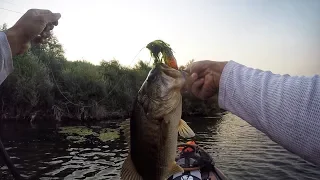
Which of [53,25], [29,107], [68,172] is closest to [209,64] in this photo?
[53,25]

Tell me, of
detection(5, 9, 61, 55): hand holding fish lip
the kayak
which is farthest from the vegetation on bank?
detection(5, 9, 61, 55): hand holding fish lip

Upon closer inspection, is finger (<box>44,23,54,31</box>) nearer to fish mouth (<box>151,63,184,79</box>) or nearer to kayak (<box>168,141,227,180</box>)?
fish mouth (<box>151,63,184,79</box>)

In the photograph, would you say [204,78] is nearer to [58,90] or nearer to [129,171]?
[129,171]

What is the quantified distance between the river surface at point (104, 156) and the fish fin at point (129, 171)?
1134cm

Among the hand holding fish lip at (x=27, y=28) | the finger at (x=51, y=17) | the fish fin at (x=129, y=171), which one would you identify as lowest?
the fish fin at (x=129, y=171)

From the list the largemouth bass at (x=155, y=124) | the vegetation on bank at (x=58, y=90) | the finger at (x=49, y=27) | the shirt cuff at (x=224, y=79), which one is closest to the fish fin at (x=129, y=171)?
the largemouth bass at (x=155, y=124)

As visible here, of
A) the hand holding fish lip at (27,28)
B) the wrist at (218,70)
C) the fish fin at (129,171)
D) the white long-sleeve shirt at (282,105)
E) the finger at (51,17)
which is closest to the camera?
the white long-sleeve shirt at (282,105)

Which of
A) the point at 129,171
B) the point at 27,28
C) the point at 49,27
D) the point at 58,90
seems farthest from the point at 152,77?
the point at 58,90

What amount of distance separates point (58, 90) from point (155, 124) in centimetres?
3103

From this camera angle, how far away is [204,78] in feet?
8.21

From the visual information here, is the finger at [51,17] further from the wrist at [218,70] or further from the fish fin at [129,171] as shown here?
the wrist at [218,70]

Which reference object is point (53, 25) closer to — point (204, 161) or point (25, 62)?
point (204, 161)

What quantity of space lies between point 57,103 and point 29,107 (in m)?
2.69

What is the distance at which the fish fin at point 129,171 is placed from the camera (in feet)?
8.17
